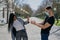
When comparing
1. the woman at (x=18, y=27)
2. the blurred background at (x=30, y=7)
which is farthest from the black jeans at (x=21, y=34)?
the blurred background at (x=30, y=7)

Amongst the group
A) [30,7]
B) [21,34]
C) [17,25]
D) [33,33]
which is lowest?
[33,33]

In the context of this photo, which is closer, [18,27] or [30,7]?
[18,27]

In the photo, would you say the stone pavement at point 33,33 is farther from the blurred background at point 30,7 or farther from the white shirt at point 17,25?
the white shirt at point 17,25

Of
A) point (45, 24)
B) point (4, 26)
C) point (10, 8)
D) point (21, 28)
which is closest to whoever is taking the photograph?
point (45, 24)

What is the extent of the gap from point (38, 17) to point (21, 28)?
0.59 m

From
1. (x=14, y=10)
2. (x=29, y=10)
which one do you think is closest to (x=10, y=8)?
(x=14, y=10)

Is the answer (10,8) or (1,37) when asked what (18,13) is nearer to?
(10,8)

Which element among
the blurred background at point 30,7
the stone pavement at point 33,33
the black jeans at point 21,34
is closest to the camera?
the black jeans at point 21,34

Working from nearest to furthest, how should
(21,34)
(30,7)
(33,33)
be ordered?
1. (21,34)
2. (30,7)
3. (33,33)

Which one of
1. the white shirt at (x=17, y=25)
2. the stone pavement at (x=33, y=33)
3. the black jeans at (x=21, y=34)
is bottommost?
the stone pavement at (x=33, y=33)

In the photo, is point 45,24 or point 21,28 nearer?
point 45,24

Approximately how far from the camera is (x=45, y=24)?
2.15m

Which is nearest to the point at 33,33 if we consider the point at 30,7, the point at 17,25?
the point at 30,7

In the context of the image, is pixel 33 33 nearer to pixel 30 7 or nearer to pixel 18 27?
pixel 30 7
